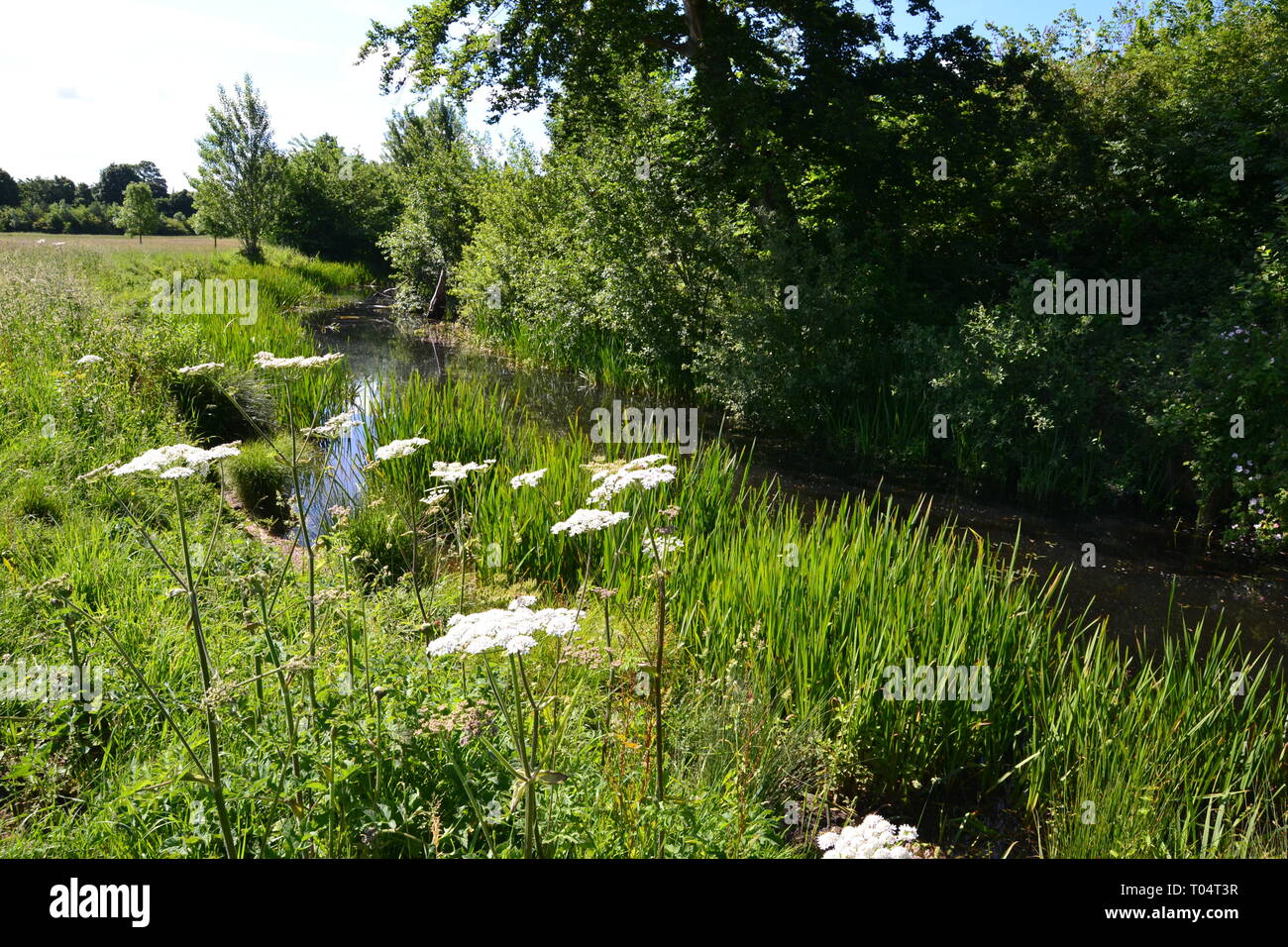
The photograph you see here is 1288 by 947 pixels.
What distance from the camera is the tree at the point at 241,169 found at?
91.1 ft

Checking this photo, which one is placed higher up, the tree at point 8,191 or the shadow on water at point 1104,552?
the tree at point 8,191

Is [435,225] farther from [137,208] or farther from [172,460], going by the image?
[172,460]

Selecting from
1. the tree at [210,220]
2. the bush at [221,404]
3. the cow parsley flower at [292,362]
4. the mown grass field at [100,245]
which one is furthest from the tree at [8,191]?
the cow parsley flower at [292,362]

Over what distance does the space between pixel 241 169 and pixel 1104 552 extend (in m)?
30.2

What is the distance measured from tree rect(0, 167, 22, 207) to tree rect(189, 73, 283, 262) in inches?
1211

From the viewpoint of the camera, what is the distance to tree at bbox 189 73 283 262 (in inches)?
1094

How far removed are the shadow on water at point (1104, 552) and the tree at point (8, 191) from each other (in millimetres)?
53339

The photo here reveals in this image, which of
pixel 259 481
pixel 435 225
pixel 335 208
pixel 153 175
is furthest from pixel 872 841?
pixel 153 175

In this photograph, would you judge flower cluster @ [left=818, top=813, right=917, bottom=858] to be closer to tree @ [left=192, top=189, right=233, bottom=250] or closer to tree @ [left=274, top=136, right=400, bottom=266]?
tree @ [left=192, top=189, right=233, bottom=250]

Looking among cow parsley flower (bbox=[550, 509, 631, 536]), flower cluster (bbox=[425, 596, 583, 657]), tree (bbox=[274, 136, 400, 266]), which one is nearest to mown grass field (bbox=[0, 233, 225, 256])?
tree (bbox=[274, 136, 400, 266])

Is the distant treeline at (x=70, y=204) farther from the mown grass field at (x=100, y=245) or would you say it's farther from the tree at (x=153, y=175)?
the mown grass field at (x=100, y=245)

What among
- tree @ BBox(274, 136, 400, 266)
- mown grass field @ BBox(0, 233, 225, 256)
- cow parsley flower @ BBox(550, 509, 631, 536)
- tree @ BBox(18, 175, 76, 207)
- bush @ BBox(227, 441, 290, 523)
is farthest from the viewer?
tree @ BBox(18, 175, 76, 207)
